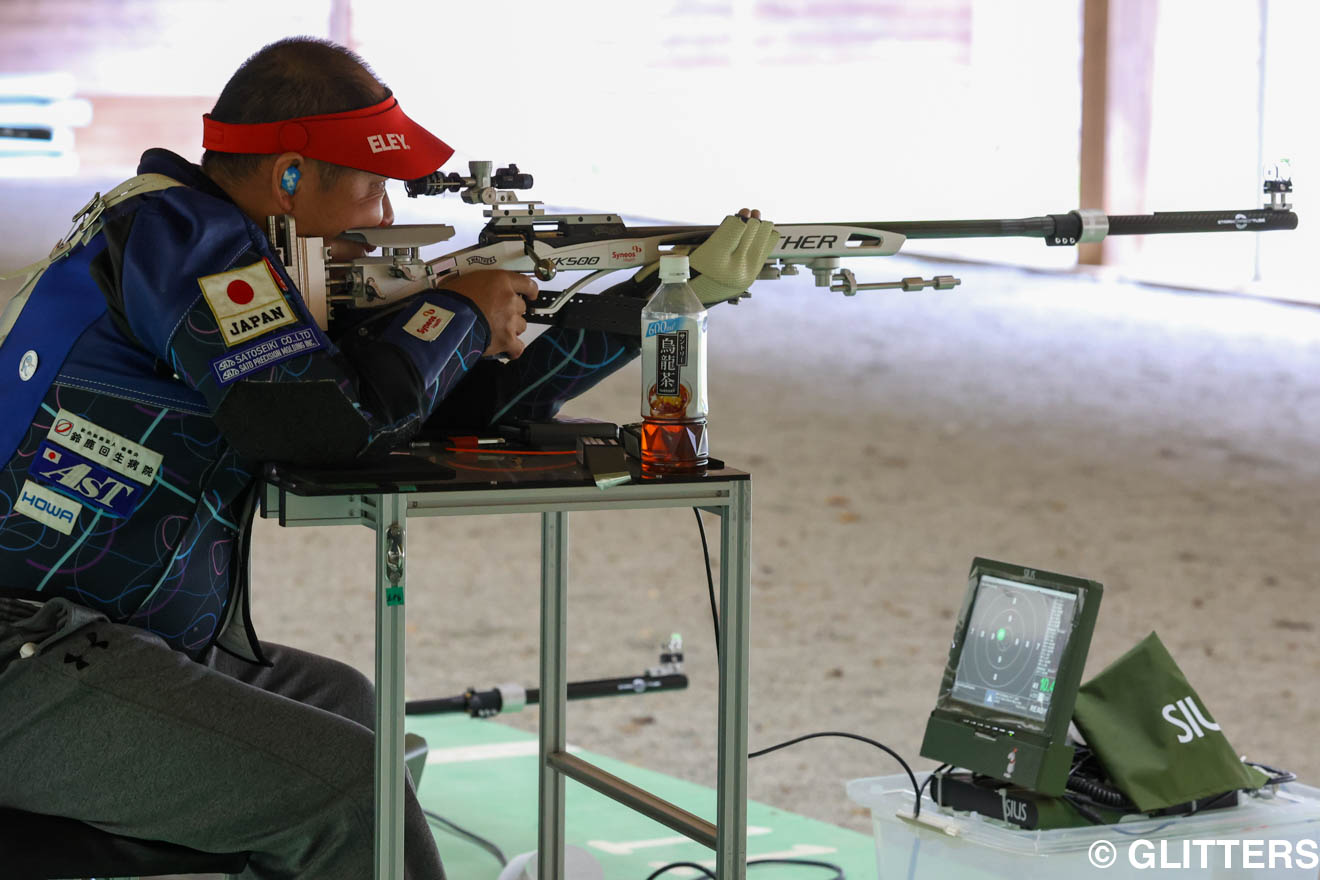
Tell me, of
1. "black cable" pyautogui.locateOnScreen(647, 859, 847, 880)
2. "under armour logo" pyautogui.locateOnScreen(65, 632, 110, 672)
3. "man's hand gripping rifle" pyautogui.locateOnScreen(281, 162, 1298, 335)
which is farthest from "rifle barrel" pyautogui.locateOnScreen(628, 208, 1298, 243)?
"black cable" pyautogui.locateOnScreen(647, 859, 847, 880)

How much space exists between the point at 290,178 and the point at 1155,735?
1284 mm

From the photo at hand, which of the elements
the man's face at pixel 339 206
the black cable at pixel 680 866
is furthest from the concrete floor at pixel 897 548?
the man's face at pixel 339 206

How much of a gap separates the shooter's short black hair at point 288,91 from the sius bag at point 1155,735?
1.19 m

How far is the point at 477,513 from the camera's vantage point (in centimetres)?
159

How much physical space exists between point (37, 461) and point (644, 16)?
850 centimetres

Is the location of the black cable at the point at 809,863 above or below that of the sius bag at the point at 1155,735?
below

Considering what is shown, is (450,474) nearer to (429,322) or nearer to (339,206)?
(429,322)

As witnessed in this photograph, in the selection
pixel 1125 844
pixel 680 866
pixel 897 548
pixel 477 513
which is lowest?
pixel 680 866

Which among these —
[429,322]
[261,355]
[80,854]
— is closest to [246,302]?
[261,355]

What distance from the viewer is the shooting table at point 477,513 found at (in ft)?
4.88

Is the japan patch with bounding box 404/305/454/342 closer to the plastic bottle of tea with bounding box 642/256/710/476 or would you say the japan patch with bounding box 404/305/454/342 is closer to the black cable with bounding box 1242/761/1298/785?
the plastic bottle of tea with bounding box 642/256/710/476

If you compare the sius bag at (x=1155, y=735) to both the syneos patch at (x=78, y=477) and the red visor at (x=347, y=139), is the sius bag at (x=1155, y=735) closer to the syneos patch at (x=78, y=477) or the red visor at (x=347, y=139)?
the red visor at (x=347, y=139)

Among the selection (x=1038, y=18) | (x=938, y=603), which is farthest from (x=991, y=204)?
(x=938, y=603)

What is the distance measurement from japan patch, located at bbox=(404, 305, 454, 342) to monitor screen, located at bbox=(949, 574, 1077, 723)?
866 millimetres
